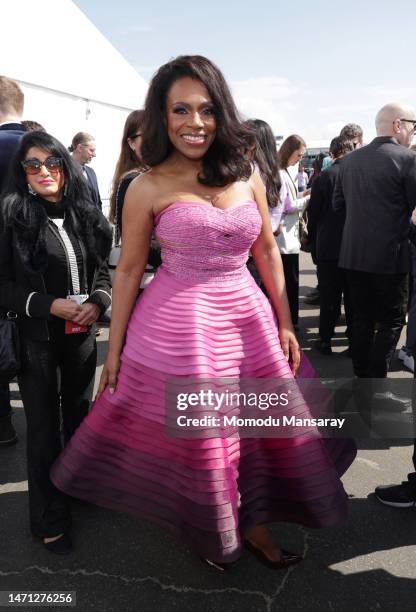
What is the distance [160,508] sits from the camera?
204cm

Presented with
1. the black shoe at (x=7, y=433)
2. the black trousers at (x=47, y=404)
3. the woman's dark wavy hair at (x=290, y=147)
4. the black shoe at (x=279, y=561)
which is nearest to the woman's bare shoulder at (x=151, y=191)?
the black trousers at (x=47, y=404)

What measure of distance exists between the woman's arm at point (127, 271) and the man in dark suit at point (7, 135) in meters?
1.28

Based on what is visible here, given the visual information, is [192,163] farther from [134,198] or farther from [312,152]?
[312,152]

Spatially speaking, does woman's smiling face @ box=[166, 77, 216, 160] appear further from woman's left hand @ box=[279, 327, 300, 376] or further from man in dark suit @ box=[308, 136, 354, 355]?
man in dark suit @ box=[308, 136, 354, 355]

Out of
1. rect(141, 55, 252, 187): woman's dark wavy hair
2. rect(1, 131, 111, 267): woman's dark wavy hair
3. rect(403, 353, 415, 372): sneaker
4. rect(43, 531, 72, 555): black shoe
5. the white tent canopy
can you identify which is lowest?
rect(43, 531, 72, 555): black shoe

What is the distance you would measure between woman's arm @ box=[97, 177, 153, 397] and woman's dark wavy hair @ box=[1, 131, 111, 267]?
37 cm

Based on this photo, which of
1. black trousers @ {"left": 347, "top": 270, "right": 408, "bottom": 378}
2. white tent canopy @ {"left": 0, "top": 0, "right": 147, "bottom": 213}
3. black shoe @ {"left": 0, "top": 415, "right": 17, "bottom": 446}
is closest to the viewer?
black shoe @ {"left": 0, "top": 415, "right": 17, "bottom": 446}

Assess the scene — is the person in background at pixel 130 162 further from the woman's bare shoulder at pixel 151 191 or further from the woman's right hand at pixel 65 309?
the woman's bare shoulder at pixel 151 191

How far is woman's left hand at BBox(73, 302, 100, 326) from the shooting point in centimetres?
229

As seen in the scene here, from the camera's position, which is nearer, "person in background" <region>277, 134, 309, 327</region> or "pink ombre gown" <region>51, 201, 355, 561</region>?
"pink ombre gown" <region>51, 201, 355, 561</region>

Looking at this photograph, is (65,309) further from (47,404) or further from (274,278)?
(274,278)

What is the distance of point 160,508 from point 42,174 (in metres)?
1.45

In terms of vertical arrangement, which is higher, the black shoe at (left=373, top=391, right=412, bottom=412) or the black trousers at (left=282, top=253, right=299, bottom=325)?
the black trousers at (left=282, top=253, right=299, bottom=325)

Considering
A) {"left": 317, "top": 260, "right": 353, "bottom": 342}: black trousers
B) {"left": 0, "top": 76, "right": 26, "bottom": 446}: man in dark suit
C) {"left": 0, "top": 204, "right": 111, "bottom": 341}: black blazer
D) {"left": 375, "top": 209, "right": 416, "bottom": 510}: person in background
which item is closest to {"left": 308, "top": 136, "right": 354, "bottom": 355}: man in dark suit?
{"left": 317, "top": 260, "right": 353, "bottom": 342}: black trousers
